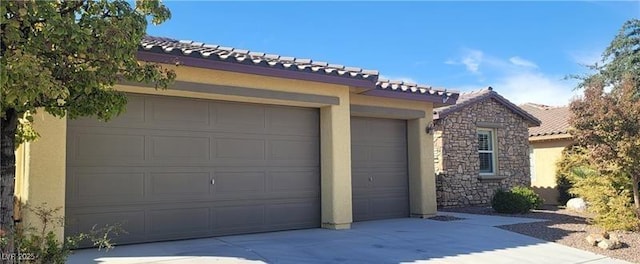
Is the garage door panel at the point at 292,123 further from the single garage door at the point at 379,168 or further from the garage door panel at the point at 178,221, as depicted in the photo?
the garage door panel at the point at 178,221

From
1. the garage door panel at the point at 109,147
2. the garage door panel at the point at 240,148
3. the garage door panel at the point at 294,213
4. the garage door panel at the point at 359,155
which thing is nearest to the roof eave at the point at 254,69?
the garage door panel at the point at 240,148

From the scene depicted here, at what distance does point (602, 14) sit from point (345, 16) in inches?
337

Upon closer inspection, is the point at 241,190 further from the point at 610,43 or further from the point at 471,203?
the point at 610,43

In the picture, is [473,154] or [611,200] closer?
[611,200]

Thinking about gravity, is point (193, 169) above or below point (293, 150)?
below

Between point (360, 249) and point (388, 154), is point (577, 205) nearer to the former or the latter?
point (388, 154)

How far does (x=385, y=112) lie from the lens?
40.0 feet

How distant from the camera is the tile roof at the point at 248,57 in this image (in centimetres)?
816

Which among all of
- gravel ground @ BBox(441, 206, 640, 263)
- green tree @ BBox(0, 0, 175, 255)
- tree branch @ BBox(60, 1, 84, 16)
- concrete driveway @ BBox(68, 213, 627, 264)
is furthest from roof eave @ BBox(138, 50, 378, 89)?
gravel ground @ BBox(441, 206, 640, 263)

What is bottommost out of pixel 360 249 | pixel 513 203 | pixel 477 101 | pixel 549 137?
pixel 360 249

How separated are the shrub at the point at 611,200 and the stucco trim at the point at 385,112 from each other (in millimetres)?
4198

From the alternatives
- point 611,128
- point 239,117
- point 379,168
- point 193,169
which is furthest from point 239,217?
point 611,128

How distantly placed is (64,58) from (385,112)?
28.9ft

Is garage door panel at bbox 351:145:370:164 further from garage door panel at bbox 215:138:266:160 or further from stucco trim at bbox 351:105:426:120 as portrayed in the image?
garage door panel at bbox 215:138:266:160
